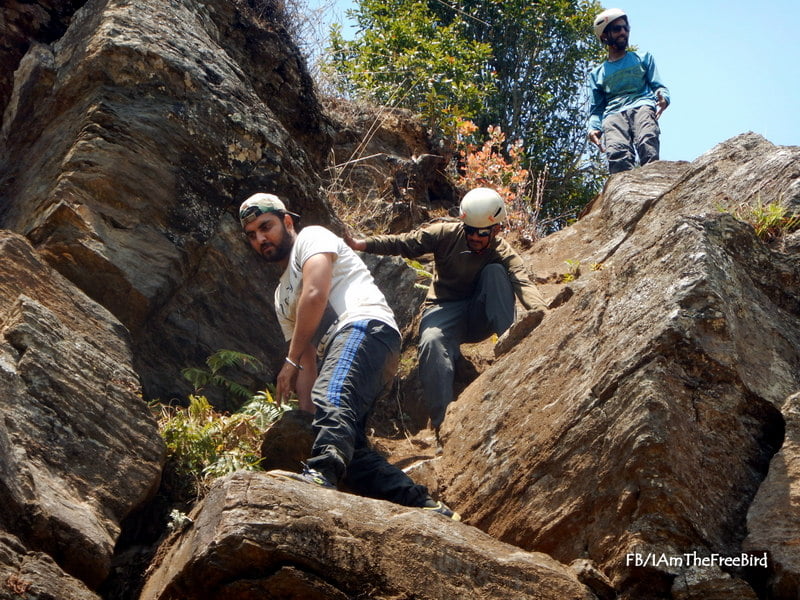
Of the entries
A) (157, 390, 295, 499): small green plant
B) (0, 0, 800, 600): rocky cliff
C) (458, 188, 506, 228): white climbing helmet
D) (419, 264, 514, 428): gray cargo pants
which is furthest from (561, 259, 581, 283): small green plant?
(157, 390, 295, 499): small green plant

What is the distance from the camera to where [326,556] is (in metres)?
4.68

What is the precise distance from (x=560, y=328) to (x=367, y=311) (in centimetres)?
125

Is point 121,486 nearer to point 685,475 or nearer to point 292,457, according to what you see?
point 292,457

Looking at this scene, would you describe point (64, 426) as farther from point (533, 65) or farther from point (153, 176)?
point (533, 65)

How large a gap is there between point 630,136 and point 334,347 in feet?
20.1

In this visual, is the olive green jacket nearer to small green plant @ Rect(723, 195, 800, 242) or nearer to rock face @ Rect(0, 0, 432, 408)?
rock face @ Rect(0, 0, 432, 408)

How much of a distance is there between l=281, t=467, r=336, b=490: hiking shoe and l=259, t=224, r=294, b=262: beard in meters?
1.88

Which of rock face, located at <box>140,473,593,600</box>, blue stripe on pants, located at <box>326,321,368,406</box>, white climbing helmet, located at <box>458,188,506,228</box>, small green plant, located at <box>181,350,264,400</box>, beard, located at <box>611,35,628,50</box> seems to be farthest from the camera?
beard, located at <box>611,35,628,50</box>

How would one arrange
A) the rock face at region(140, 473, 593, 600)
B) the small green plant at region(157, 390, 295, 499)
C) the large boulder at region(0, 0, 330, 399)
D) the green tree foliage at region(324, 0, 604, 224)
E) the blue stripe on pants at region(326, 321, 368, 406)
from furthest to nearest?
the green tree foliage at region(324, 0, 604, 224) → the large boulder at region(0, 0, 330, 399) → the small green plant at region(157, 390, 295, 499) → the blue stripe on pants at region(326, 321, 368, 406) → the rock face at region(140, 473, 593, 600)

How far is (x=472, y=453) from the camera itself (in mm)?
6188

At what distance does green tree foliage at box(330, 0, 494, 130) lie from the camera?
14234mm

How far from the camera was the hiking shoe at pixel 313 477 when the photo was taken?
5.15 meters

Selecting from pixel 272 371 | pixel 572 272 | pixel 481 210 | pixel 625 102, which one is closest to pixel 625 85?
pixel 625 102

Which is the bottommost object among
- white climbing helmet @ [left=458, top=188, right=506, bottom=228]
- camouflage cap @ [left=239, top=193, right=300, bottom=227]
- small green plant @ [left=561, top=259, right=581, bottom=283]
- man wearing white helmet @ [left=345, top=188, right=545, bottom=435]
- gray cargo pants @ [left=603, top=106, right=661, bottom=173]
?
camouflage cap @ [left=239, top=193, right=300, bottom=227]
